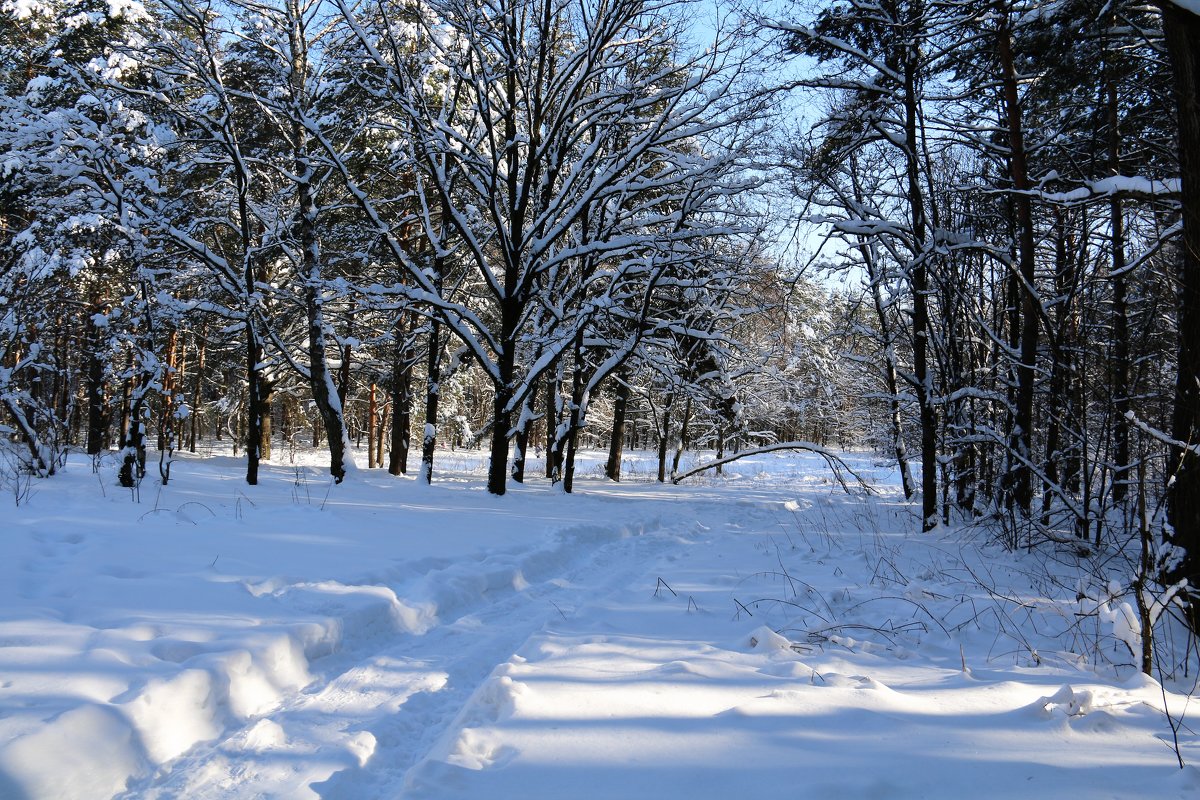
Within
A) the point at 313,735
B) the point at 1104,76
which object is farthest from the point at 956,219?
the point at 313,735

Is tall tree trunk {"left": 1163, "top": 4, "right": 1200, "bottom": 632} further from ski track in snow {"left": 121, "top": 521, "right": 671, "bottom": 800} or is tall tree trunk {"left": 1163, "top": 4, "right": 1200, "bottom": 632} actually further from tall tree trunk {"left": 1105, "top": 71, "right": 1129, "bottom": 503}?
ski track in snow {"left": 121, "top": 521, "right": 671, "bottom": 800}

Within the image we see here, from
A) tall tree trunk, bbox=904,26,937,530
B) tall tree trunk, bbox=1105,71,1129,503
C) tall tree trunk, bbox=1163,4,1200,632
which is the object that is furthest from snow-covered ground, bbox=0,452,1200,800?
tall tree trunk, bbox=904,26,937,530

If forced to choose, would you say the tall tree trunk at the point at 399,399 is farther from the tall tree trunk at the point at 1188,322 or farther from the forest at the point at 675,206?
the tall tree trunk at the point at 1188,322

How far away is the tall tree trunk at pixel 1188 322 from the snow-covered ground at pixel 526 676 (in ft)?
2.42

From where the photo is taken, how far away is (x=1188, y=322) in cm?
388

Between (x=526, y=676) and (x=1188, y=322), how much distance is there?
A: 4651mm

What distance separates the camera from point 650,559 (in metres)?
6.82

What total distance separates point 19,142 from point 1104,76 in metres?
14.9

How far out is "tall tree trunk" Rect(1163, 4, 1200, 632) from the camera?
3.75 meters

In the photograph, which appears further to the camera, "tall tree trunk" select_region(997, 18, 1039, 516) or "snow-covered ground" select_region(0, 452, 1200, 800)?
"tall tree trunk" select_region(997, 18, 1039, 516)

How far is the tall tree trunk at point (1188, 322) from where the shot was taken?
12.3 feet

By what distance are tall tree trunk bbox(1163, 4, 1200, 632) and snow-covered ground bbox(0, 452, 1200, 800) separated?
2.42 feet

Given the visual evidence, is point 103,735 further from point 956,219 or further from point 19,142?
point 19,142

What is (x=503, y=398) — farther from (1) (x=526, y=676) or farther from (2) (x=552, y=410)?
(1) (x=526, y=676)
